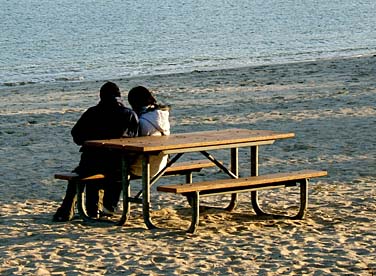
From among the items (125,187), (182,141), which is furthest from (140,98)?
(125,187)

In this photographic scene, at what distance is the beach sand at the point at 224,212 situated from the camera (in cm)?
758

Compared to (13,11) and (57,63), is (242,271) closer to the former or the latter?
(57,63)

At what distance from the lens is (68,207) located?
30.2 feet

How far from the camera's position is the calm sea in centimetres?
3647

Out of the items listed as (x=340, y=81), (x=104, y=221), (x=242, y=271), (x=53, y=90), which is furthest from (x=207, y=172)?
(x=53, y=90)

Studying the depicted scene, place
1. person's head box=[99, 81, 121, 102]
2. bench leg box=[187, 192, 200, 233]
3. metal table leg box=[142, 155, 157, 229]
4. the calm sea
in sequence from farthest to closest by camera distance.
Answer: the calm sea, person's head box=[99, 81, 121, 102], metal table leg box=[142, 155, 157, 229], bench leg box=[187, 192, 200, 233]

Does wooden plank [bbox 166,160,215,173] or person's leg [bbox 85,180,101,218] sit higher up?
wooden plank [bbox 166,160,215,173]

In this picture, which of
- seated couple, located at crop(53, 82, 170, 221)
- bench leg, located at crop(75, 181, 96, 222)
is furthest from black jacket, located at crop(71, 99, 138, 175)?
bench leg, located at crop(75, 181, 96, 222)

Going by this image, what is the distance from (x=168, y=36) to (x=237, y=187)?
47435 millimetres

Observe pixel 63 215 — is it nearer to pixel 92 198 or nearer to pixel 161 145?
pixel 92 198

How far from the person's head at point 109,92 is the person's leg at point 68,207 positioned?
2.67ft

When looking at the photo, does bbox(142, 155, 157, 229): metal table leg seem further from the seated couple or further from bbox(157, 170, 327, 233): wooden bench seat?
the seated couple

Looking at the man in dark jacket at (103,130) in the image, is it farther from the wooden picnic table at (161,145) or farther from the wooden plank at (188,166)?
the wooden plank at (188,166)

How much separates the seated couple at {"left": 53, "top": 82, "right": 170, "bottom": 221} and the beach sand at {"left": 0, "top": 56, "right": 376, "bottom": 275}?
384 mm
